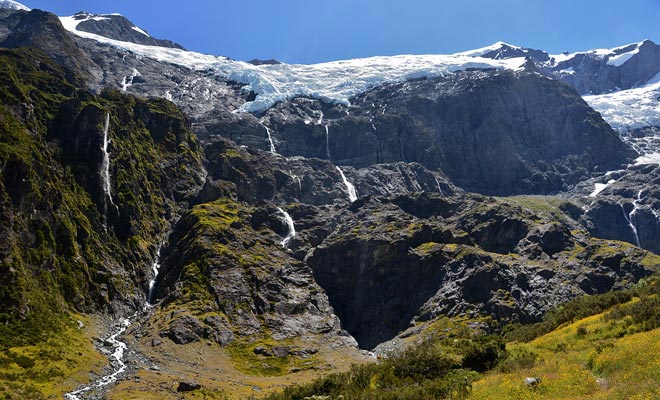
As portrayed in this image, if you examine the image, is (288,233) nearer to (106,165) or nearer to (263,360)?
(106,165)

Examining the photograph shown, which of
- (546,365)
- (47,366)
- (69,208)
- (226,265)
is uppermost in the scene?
(69,208)

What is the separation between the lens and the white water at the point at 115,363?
279 feet

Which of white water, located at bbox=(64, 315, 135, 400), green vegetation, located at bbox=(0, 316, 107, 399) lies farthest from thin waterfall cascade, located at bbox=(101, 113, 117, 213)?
green vegetation, located at bbox=(0, 316, 107, 399)

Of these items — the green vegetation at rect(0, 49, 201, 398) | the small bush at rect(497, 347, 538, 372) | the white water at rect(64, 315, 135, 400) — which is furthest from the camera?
the green vegetation at rect(0, 49, 201, 398)

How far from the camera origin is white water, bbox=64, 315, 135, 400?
85062 mm

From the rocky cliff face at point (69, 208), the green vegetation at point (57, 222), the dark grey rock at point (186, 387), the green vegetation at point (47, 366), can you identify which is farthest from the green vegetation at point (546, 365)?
the rocky cliff face at point (69, 208)

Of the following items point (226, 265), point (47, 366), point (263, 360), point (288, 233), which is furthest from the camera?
point (288, 233)

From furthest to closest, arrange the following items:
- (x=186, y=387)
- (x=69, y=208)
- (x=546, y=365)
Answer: (x=69, y=208) → (x=186, y=387) → (x=546, y=365)

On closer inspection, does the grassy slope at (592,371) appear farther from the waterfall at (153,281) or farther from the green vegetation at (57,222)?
the waterfall at (153,281)

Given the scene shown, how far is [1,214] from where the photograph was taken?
123688 millimetres

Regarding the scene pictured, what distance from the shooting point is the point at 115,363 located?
10319 cm

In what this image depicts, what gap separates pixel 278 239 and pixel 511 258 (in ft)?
242

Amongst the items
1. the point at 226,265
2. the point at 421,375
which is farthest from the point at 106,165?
the point at 421,375

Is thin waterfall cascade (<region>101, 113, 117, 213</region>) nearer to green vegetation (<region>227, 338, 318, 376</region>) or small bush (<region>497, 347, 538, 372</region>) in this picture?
green vegetation (<region>227, 338, 318, 376</region>)
